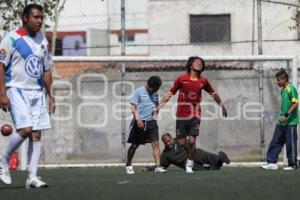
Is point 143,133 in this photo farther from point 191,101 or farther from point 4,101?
point 4,101

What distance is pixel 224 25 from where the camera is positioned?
Answer: 37.7 metres

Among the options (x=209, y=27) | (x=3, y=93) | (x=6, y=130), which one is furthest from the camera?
(x=209, y=27)

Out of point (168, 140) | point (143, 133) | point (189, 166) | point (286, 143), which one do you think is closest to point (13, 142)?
point (189, 166)

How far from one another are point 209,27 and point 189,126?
2364cm

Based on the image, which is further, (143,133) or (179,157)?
(179,157)

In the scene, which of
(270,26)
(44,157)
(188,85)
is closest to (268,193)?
(188,85)

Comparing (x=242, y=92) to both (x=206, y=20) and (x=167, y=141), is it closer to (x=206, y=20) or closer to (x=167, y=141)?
(x=167, y=141)

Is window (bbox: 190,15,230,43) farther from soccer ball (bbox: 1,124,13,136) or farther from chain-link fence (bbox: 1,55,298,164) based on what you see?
→ soccer ball (bbox: 1,124,13,136)

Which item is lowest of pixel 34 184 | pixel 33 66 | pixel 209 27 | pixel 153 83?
pixel 34 184

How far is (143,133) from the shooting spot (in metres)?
14.7

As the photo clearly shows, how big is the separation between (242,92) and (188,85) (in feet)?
14.8

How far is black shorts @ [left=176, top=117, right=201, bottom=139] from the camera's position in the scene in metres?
14.0

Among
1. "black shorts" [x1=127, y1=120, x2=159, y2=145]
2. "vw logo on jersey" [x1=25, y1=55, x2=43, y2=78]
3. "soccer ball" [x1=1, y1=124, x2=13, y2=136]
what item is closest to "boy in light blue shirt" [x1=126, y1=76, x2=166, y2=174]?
"black shorts" [x1=127, y1=120, x2=159, y2=145]

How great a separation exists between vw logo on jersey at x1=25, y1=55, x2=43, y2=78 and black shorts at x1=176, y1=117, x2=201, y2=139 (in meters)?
5.10
